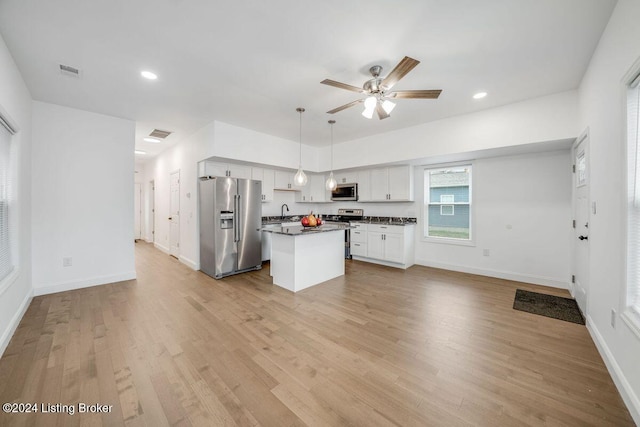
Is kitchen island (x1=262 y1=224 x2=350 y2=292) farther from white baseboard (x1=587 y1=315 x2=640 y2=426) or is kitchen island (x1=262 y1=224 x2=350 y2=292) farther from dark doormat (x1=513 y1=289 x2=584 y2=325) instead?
white baseboard (x1=587 y1=315 x2=640 y2=426)

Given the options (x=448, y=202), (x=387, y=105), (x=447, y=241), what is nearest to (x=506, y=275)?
(x=447, y=241)

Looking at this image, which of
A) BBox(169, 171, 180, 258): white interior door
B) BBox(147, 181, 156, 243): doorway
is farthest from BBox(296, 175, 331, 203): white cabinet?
BBox(147, 181, 156, 243): doorway

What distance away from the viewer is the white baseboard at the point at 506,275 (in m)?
3.85

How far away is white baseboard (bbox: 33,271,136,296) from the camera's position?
3.51m

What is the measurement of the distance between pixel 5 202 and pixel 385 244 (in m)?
5.45

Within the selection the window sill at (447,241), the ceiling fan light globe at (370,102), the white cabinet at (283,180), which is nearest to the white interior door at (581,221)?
the window sill at (447,241)

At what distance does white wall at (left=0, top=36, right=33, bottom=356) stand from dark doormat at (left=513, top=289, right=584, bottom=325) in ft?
18.1

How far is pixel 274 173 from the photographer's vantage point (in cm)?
589

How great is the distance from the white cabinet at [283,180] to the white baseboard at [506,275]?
12.0 ft

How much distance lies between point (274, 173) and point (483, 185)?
14.4ft

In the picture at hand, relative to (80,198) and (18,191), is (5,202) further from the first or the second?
(80,198)

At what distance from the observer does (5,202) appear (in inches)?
100

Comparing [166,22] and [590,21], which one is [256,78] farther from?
[590,21]

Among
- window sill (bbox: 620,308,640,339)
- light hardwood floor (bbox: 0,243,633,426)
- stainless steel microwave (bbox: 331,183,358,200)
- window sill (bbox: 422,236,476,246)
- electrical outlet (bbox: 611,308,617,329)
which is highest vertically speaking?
stainless steel microwave (bbox: 331,183,358,200)
